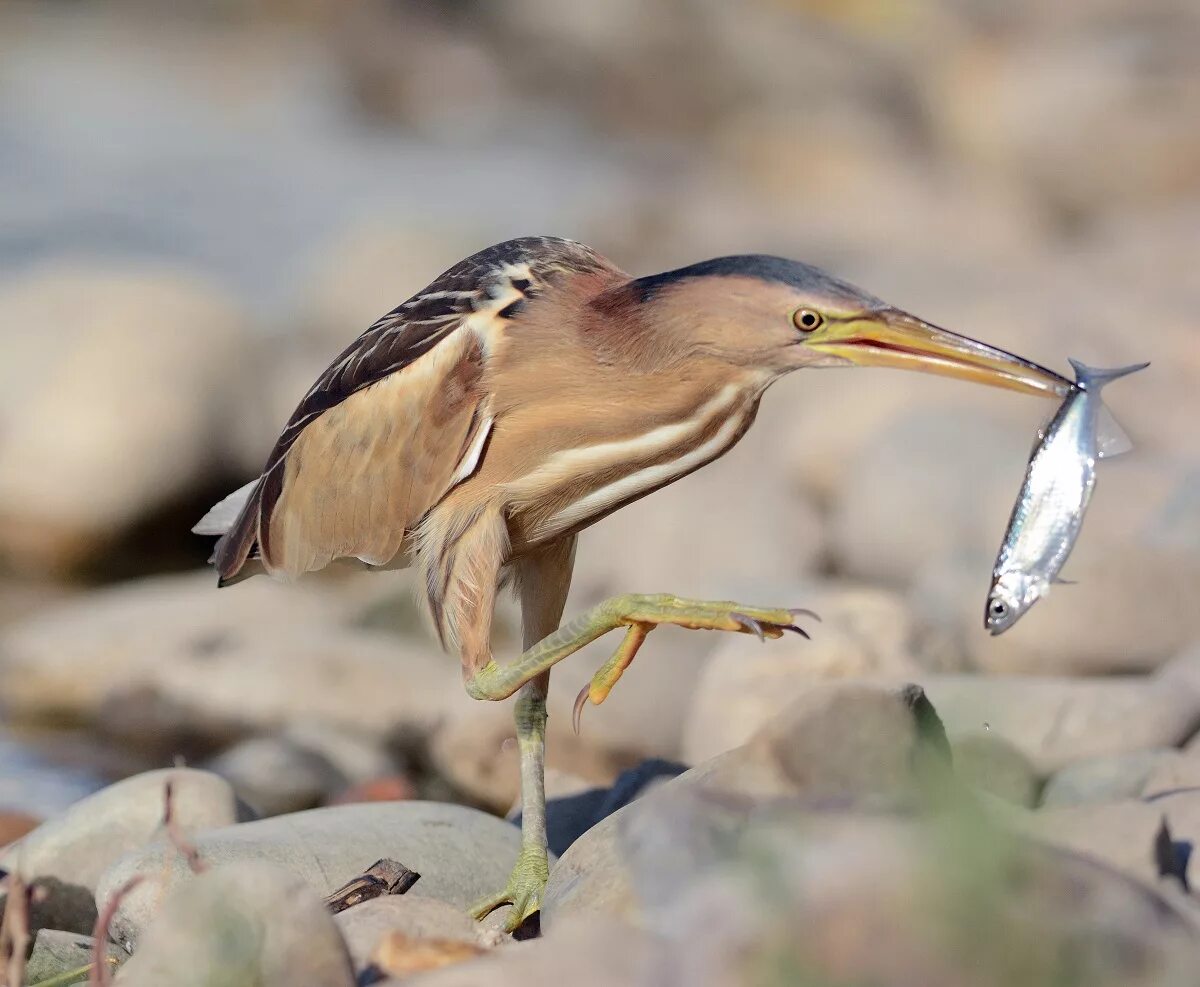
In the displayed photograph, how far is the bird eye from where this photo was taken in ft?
10.8

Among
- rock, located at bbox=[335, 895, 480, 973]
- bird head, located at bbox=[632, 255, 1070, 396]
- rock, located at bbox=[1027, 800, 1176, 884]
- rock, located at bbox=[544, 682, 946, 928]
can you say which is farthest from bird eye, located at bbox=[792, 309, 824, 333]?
rock, located at bbox=[335, 895, 480, 973]

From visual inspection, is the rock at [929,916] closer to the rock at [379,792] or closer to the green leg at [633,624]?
the green leg at [633,624]

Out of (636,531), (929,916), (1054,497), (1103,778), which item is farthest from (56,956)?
(636,531)

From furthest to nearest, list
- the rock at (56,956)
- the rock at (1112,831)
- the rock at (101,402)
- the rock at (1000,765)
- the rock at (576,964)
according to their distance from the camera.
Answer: the rock at (101,402), the rock at (1000,765), the rock at (56,956), the rock at (1112,831), the rock at (576,964)

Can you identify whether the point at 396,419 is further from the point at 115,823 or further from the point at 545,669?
the point at 115,823

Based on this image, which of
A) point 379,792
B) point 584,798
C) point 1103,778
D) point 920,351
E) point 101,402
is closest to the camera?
point 920,351

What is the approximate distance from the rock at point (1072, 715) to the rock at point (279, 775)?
2.04 metres

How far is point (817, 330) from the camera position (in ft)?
10.9

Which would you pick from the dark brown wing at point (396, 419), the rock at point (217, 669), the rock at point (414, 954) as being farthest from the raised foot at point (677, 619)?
the rock at point (217, 669)

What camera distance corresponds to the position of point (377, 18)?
57.0 ft

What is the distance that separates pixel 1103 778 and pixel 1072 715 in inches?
19.8

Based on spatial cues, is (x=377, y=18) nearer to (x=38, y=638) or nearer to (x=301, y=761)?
(x=38, y=638)

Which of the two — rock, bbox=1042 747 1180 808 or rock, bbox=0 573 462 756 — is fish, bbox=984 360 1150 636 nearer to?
rock, bbox=1042 747 1180 808

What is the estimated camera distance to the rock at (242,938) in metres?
2.61
